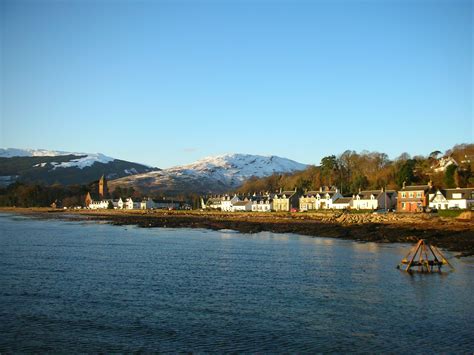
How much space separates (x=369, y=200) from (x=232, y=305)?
67826 mm

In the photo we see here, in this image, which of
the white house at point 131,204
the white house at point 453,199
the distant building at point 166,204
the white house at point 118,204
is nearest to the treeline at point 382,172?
the white house at point 453,199

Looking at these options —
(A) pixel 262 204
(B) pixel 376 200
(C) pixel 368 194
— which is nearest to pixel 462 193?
(B) pixel 376 200

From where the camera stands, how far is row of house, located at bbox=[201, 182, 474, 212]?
68231 millimetres

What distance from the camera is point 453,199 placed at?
6762 centimetres

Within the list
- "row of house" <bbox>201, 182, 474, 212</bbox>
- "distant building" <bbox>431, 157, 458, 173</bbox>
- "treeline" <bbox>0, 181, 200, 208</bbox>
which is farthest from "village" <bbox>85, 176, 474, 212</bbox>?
"treeline" <bbox>0, 181, 200, 208</bbox>

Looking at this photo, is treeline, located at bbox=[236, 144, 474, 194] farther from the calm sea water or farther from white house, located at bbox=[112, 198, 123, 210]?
white house, located at bbox=[112, 198, 123, 210]

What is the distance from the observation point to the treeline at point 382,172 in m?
81.3

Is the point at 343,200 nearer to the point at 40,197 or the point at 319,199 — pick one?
the point at 319,199

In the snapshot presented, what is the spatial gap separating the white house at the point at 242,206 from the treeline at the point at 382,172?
13.0 m

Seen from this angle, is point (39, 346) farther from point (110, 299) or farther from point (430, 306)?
point (430, 306)

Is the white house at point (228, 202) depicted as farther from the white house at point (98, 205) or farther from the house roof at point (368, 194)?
the white house at point (98, 205)

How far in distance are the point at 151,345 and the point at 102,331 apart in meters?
2.29

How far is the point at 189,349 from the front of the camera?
13758 mm

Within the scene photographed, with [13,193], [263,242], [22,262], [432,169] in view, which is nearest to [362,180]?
[432,169]
